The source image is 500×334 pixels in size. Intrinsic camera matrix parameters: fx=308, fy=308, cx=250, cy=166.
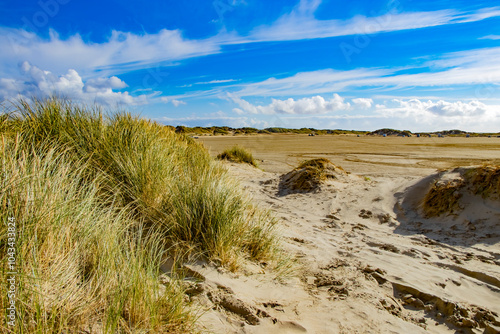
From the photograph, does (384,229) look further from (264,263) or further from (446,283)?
(264,263)

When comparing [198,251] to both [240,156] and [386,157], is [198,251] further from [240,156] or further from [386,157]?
[386,157]

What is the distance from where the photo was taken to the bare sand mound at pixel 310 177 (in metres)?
8.48

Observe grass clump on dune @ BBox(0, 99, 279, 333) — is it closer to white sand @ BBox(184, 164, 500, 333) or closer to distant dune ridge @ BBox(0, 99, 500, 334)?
distant dune ridge @ BBox(0, 99, 500, 334)

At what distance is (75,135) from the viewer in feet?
14.7

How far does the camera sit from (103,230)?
8.89 feet

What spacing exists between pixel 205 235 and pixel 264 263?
29.4 inches

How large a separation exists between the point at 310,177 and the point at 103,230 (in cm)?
675

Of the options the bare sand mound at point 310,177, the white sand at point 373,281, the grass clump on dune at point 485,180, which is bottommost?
the white sand at point 373,281

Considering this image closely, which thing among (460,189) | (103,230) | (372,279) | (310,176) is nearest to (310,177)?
(310,176)

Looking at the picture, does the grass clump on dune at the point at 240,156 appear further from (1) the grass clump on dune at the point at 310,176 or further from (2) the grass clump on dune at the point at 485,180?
(2) the grass clump on dune at the point at 485,180

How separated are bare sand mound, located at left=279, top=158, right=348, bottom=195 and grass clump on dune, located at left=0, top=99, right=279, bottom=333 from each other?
168 inches

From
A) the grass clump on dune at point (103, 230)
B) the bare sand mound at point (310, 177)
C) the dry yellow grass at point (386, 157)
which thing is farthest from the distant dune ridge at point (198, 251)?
the dry yellow grass at point (386, 157)

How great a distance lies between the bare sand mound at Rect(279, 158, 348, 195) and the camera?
8.48 metres

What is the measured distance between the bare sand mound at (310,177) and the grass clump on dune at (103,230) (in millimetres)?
4276
